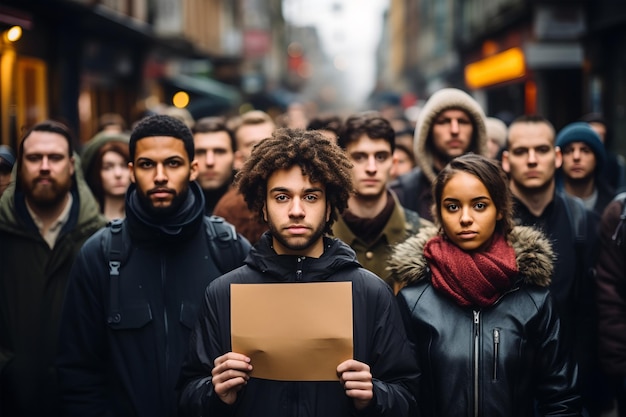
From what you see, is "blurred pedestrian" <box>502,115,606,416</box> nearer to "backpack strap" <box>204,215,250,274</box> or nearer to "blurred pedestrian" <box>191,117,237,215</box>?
"backpack strap" <box>204,215,250,274</box>

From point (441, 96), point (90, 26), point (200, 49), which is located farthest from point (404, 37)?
point (441, 96)

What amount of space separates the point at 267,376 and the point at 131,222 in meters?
1.23

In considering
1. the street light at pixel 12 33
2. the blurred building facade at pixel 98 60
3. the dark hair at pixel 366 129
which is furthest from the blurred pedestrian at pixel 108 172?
the street light at pixel 12 33

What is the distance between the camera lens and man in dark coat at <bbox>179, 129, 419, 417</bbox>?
346cm

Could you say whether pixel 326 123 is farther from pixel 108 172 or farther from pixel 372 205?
pixel 372 205

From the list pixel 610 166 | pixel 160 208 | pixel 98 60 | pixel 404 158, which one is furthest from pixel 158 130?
pixel 98 60

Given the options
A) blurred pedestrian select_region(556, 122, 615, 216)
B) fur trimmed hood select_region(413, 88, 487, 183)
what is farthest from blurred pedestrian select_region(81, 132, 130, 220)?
blurred pedestrian select_region(556, 122, 615, 216)

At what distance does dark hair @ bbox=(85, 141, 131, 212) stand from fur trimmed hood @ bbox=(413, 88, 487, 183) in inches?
88.8

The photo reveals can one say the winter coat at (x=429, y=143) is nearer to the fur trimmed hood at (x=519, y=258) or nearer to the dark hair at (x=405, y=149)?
the fur trimmed hood at (x=519, y=258)

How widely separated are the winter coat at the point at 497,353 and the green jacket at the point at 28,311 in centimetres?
221

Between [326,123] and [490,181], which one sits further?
[326,123]

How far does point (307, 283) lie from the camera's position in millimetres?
3555

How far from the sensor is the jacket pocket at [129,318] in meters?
4.14

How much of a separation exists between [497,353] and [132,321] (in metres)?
1.69
